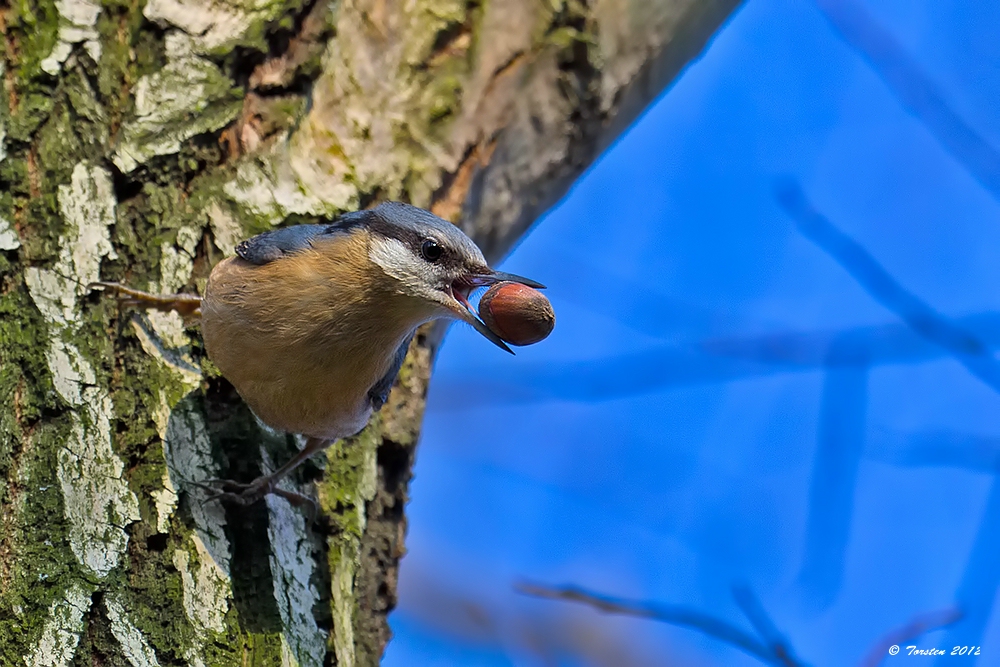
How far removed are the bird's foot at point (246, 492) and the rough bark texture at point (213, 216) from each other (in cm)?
4

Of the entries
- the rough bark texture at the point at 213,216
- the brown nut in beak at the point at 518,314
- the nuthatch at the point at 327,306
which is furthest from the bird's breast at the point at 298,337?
the brown nut in beak at the point at 518,314

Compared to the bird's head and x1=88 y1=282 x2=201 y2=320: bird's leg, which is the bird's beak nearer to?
the bird's head

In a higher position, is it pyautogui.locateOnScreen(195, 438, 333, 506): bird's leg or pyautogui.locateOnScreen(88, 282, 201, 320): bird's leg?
pyautogui.locateOnScreen(88, 282, 201, 320): bird's leg

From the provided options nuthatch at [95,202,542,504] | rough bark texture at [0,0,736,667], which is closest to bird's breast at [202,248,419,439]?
nuthatch at [95,202,542,504]

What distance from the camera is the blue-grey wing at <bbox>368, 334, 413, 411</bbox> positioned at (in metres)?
3.14

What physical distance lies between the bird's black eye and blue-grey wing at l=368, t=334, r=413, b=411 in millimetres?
306

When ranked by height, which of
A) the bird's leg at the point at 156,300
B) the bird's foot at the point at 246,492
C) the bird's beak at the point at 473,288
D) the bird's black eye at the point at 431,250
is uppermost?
the bird's black eye at the point at 431,250

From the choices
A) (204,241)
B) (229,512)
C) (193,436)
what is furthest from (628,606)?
(204,241)

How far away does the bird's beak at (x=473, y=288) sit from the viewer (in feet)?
9.56

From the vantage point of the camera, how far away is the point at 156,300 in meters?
2.95

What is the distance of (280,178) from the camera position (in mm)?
3258

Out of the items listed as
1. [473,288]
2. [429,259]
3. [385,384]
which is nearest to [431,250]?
[429,259]

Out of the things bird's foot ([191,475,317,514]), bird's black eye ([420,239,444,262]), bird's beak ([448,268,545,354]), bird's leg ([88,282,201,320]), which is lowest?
bird's foot ([191,475,317,514])

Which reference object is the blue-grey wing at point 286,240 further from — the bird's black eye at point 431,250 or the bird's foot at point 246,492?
the bird's foot at point 246,492
